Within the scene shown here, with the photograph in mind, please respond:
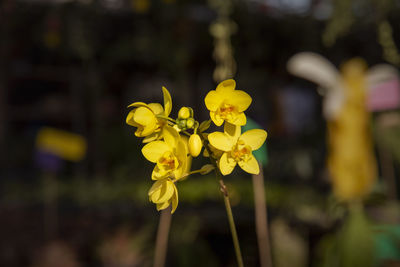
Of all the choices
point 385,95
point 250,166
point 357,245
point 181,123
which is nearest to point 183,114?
point 181,123

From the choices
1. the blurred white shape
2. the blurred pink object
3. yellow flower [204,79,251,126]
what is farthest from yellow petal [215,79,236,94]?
the blurred pink object

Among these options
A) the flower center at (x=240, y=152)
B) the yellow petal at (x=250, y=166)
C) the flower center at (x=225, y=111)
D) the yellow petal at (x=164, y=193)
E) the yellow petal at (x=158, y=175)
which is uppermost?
the flower center at (x=225, y=111)

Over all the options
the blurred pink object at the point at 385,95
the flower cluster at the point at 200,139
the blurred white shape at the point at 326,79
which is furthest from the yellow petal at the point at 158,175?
the blurred pink object at the point at 385,95

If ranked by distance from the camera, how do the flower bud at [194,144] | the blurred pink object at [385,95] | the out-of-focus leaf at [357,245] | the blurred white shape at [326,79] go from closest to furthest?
the flower bud at [194,144]
the out-of-focus leaf at [357,245]
the blurred white shape at [326,79]
the blurred pink object at [385,95]

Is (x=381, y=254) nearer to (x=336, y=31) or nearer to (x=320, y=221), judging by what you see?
(x=336, y=31)

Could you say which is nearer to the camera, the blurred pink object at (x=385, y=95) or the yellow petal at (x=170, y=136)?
the yellow petal at (x=170, y=136)

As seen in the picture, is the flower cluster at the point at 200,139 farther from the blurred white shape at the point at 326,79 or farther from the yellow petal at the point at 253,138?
the blurred white shape at the point at 326,79

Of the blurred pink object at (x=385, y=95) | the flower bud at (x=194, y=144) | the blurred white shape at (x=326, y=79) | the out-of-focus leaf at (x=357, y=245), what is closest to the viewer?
the flower bud at (x=194, y=144)
